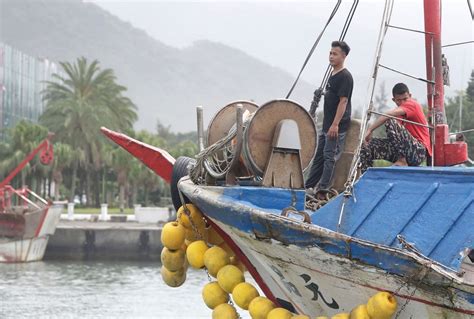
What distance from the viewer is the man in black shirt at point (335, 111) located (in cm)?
812

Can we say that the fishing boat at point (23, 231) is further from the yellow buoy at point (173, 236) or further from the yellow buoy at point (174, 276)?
the yellow buoy at point (173, 236)

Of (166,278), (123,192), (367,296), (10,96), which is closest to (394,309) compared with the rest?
(367,296)

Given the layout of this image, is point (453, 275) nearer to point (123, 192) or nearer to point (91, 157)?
point (91, 157)

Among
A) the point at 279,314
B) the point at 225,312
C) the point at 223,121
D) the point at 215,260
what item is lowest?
the point at 225,312

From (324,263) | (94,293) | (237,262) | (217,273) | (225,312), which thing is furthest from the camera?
(94,293)

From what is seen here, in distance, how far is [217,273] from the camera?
7.41m

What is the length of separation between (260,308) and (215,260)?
0.76m

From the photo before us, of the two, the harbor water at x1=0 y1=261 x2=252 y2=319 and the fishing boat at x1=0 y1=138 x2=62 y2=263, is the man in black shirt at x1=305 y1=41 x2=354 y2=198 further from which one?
the fishing boat at x1=0 y1=138 x2=62 y2=263

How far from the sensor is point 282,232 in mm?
6418

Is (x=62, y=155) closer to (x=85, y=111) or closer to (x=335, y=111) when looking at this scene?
(x=85, y=111)

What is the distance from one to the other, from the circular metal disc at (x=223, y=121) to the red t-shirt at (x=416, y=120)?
1.56m

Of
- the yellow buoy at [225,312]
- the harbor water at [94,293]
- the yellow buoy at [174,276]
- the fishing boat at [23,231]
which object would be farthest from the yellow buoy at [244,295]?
the fishing boat at [23,231]

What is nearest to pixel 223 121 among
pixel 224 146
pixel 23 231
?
pixel 224 146

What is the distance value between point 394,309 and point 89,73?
45083 mm
